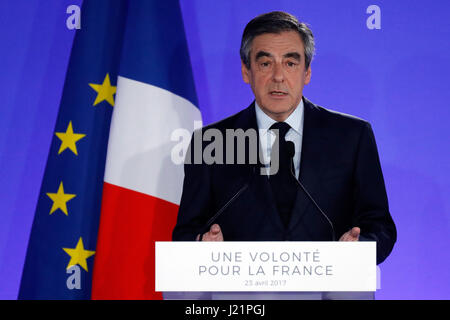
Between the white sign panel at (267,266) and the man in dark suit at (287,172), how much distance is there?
26cm

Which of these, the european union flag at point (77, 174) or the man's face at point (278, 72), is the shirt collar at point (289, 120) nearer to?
the man's face at point (278, 72)

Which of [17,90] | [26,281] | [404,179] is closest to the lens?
[26,281]

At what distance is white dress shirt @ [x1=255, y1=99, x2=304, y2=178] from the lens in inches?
69.5

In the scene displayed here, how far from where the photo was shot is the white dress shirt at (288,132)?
1.77 meters

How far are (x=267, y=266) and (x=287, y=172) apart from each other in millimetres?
439

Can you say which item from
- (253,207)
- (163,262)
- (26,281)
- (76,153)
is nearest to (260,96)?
(253,207)

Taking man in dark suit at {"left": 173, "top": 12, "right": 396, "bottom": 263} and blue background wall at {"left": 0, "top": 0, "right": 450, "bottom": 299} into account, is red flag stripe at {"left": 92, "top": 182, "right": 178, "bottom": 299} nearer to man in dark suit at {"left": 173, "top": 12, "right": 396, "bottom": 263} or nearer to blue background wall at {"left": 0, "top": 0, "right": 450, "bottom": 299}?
man in dark suit at {"left": 173, "top": 12, "right": 396, "bottom": 263}

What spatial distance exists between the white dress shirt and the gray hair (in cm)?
17

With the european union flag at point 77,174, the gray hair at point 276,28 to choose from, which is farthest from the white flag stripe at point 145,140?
the gray hair at point 276,28

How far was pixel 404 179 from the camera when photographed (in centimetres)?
249

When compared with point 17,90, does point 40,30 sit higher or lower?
higher

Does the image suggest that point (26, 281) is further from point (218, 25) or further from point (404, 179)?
point (404, 179)

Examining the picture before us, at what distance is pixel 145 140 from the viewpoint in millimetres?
2240
